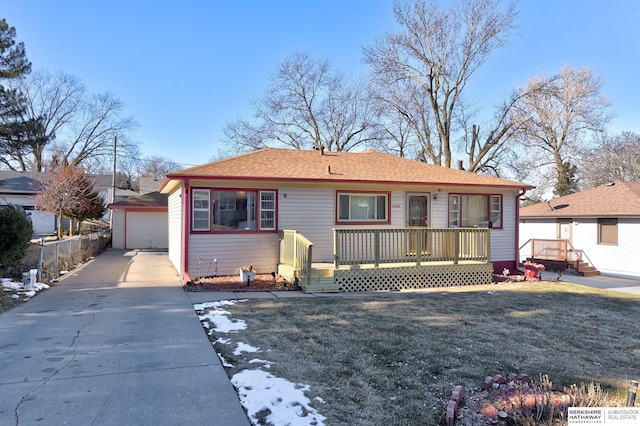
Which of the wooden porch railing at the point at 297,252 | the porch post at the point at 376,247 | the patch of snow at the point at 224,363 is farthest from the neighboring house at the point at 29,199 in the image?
the patch of snow at the point at 224,363

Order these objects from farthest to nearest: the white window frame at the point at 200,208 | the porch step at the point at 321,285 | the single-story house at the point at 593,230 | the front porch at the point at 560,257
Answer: the front porch at the point at 560,257, the single-story house at the point at 593,230, the white window frame at the point at 200,208, the porch step at the point at 321,285

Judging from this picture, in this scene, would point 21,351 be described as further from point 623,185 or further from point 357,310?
point 623,185

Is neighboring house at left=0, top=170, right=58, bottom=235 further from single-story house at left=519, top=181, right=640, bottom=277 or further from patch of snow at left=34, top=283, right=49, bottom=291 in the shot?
single-story house at left=519, top=181, right=640, bottom=277

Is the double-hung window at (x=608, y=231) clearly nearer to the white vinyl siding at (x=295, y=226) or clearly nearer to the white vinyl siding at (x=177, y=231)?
the white vinyl siding at (x=295, y=226)

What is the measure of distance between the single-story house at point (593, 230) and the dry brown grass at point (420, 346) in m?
8.38

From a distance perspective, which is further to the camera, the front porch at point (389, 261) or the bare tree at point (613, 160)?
the bare tree at point (613, 160)

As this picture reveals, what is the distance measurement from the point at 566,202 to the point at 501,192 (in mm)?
8438

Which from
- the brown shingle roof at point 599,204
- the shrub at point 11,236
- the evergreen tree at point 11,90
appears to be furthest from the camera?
the evergreen tree at point 11,90

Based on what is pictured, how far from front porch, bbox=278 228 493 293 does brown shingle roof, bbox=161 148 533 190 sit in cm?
168

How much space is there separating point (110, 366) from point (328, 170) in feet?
27.6

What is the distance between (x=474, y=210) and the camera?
514 inches

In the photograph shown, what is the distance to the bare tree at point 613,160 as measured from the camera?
30281 millimetres

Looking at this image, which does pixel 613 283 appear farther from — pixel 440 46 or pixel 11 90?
pixel 11 90

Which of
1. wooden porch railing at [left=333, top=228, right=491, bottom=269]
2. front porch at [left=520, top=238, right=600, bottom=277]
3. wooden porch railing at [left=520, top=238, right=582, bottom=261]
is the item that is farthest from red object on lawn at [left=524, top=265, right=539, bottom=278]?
wooden porch railing at [left=520, top=238, right=582, bottom=261]
